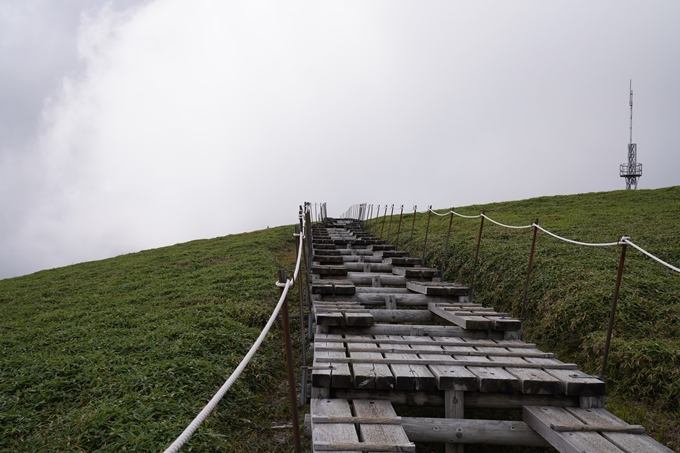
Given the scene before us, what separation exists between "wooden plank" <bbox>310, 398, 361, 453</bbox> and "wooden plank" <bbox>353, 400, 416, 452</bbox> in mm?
70

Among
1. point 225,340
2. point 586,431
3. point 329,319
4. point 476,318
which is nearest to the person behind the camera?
point 586,431

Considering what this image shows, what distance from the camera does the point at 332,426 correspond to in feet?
10.1

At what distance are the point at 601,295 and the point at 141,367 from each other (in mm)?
6200

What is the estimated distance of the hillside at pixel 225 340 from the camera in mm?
4445

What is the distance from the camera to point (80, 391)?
5.18 meters

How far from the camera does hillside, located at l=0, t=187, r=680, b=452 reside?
14.6 feet

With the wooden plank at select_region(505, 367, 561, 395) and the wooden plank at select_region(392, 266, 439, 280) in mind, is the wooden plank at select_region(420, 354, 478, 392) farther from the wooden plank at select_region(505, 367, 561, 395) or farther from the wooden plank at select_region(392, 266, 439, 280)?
the wooden plank at select_region(392, 266, 439, 280)

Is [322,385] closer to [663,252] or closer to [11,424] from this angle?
[11,424]

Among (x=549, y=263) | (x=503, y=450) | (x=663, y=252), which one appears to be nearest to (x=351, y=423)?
(x=503, y=450)

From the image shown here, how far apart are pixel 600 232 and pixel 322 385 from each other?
9.87 meters

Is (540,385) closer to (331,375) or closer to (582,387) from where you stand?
(582,387)

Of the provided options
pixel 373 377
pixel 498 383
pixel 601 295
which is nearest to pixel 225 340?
pixel 373 377

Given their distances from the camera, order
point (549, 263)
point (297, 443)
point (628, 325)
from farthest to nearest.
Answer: point (549, 263), point (628, 325), point (297, 443)

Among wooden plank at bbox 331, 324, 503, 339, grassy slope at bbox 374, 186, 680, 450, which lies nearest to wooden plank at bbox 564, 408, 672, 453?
grassy slope at bbox 374, 186, 680, 450
